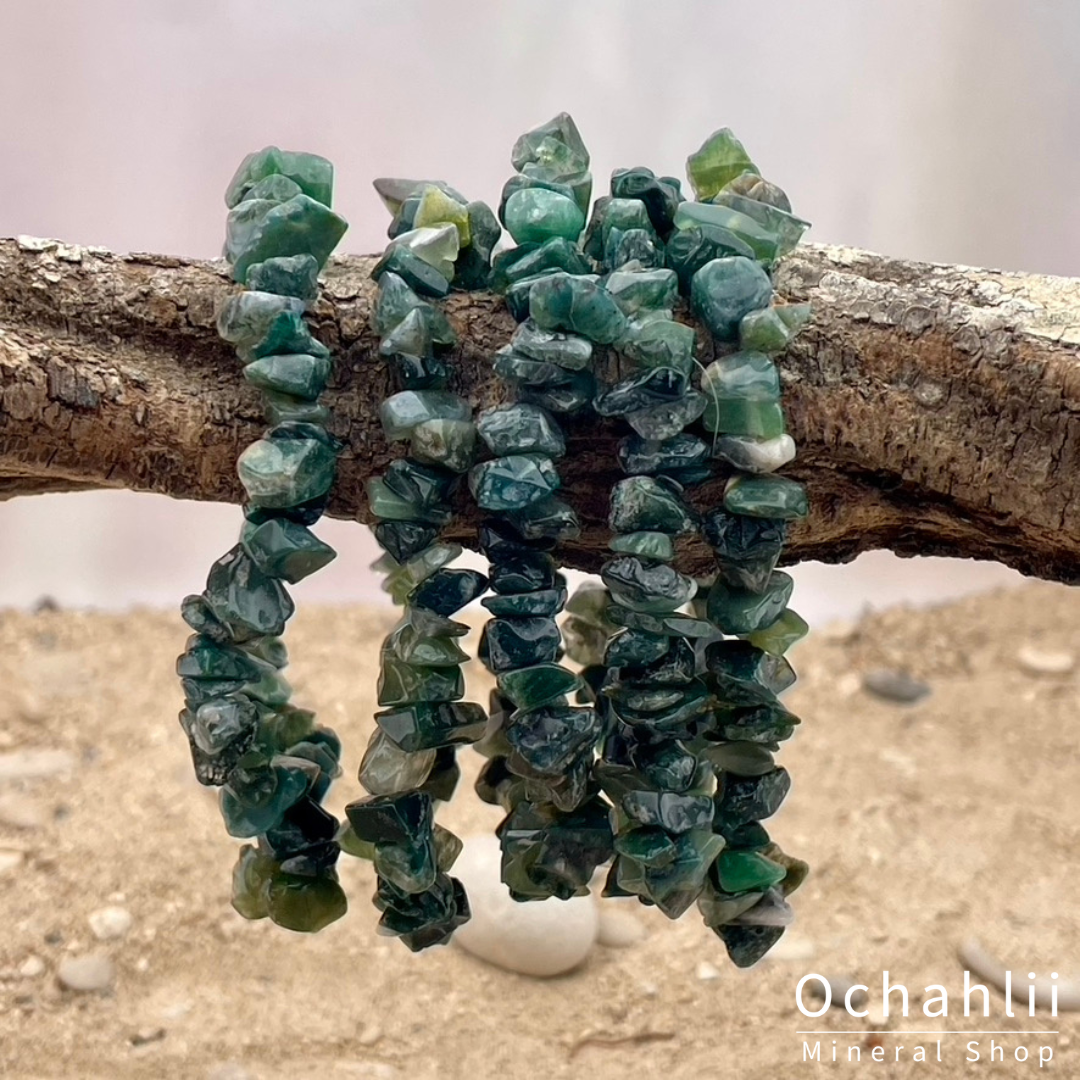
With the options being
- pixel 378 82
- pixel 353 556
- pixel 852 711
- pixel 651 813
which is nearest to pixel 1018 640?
pixel 852 711

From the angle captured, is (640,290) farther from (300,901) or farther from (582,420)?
(300,901)

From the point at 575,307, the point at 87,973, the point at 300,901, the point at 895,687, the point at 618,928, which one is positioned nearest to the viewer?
the point at 575,307

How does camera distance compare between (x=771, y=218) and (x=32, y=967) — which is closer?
(x=771, y=218)

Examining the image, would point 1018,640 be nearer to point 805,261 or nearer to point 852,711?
point 852,711

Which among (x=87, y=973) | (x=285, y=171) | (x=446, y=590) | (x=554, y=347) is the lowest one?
(x=87, y=973)

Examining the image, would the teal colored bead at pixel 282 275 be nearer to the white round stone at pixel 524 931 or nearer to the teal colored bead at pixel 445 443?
the teal colored bead at pixel 445 443

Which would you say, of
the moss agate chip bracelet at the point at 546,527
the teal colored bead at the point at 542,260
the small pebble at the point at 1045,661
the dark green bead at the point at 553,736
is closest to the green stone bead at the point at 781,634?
the moss agate chip bracelet at the point at 546,527

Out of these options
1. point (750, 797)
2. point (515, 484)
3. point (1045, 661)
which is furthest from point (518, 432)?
point (1045, 661)
